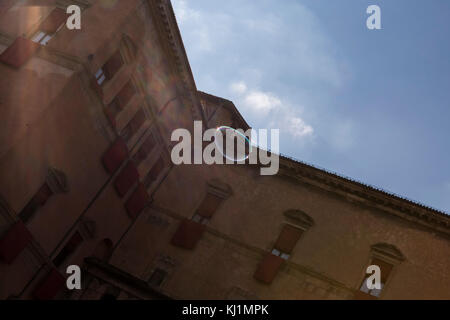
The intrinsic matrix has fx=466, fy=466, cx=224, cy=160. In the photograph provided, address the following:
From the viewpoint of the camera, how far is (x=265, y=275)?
64.7 feet

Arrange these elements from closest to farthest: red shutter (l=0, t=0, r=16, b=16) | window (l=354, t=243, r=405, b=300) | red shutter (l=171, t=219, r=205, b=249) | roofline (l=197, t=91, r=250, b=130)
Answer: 1. red shutter (l=0, t=0, r=16, b=16)
2. window (l=354, t=243, r=405, b=300)
3. red shutter (l=171, t=219, r=205, b=249)
4. roofline (l=197, t=91, r=250, b=130)

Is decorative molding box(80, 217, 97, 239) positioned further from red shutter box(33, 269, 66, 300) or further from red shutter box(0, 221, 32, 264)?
red shutter box(0, 221, 32, 264)

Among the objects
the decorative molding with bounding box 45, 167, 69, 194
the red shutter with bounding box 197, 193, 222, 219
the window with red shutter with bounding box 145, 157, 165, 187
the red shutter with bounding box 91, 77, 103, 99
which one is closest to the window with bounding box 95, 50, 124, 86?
the red shutter with bounding box 91, 77, 103, 99

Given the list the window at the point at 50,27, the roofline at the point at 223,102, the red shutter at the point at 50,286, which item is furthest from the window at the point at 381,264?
the window at the point at 50,27

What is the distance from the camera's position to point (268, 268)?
19.9m

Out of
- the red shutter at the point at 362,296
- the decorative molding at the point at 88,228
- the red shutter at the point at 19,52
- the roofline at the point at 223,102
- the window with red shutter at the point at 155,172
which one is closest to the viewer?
the red shutter at the point at 19,52

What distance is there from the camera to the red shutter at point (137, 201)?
2025cm

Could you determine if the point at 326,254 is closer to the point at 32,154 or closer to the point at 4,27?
the point at 32,154

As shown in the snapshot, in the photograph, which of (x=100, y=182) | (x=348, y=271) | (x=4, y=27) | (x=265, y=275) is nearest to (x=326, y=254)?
(x=348, y=271)

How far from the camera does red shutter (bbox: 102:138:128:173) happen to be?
17769mm

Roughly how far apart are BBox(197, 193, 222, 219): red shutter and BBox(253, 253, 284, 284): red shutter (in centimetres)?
355

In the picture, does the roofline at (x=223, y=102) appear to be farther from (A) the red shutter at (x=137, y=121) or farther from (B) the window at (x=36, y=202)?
(B) the window at (x=36, y=202)

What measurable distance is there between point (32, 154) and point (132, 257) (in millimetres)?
7631

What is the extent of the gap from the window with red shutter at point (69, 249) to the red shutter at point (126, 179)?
2478 millimetres
